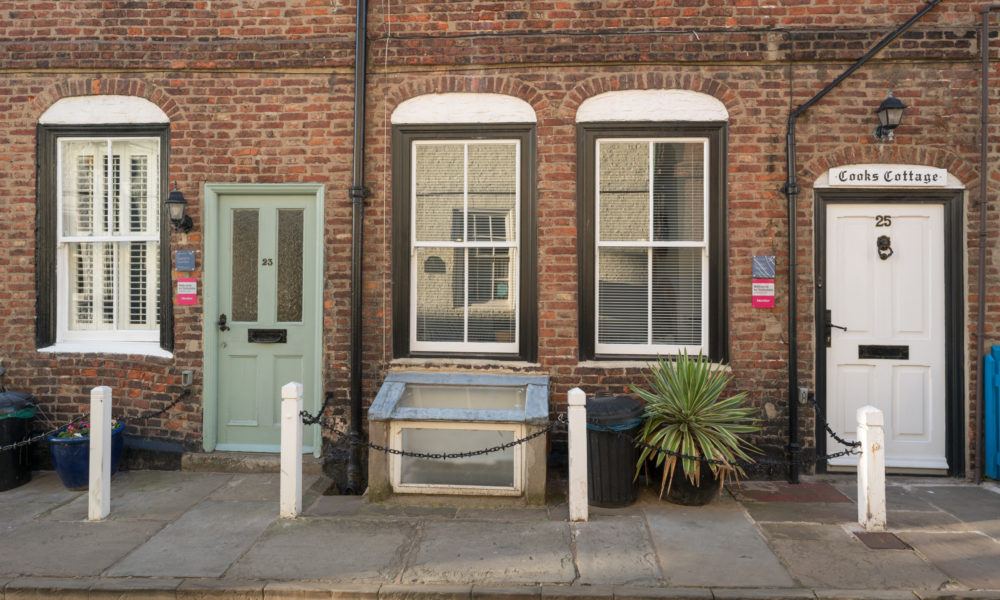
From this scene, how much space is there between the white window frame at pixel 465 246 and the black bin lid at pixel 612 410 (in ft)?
3.79

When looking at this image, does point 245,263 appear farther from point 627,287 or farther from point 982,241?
point 982,241

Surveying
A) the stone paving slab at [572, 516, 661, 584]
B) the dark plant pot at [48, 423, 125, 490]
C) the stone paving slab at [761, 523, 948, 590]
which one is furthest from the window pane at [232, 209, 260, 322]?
the stone paving slab at [761, 523, 948, 590]

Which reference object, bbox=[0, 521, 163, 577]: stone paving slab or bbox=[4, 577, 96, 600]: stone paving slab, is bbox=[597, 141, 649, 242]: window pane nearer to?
bbox=[0, 521, 163, 577]: stone paving slab

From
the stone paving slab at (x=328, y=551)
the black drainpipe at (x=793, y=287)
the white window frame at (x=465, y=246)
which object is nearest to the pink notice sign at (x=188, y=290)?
the white window frame at (x=465, y=246)

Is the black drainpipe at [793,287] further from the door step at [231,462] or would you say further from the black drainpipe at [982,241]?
the door step at [231,462]

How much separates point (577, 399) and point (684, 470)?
1.10 metres

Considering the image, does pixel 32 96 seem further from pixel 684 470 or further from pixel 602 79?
pixel 684 470

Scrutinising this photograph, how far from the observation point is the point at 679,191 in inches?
234

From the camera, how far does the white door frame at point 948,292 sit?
18.7 feet

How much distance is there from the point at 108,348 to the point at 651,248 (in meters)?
5.41

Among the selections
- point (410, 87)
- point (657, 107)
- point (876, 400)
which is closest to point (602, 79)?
point (657, 107)

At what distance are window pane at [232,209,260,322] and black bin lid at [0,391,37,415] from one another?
1.90 metres

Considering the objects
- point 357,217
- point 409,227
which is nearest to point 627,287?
point 409,227

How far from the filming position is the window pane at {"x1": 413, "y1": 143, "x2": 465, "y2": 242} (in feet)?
20.0
